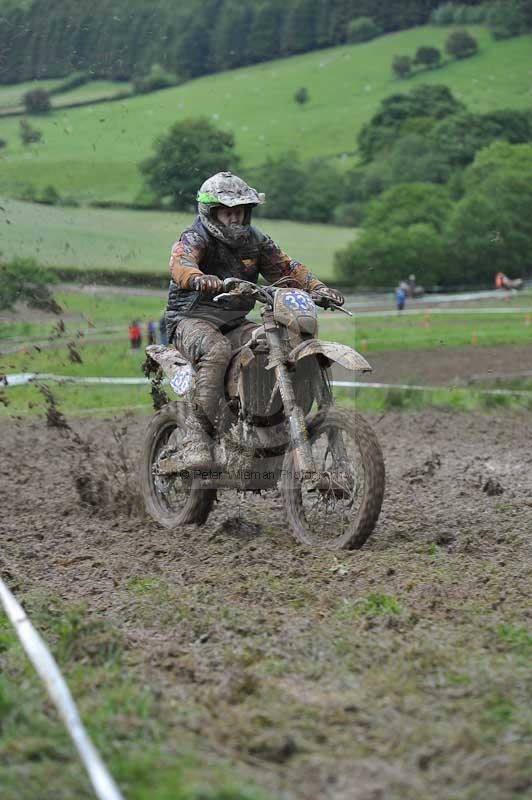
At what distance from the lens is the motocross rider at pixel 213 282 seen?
881cm

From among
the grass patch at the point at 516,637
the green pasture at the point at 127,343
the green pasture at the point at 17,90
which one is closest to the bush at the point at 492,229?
the green pasture at the point at 127,343

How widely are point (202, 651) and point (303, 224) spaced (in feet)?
174

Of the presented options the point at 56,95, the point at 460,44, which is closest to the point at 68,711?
the point at 56,95

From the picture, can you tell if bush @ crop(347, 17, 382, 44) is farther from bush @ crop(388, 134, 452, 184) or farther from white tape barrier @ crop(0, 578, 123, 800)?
white tape barrier @ crop(0, 578, 123, 800)

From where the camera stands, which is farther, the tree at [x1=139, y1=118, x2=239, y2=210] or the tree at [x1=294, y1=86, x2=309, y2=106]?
the tree at [x1=294, y1=86, x2=309, y2=106]

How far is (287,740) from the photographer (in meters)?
4.30

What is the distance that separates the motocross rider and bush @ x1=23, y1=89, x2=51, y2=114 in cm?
889

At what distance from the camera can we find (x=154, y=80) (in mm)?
22922

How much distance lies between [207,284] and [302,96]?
6900cm

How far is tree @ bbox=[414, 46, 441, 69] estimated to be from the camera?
7750cm

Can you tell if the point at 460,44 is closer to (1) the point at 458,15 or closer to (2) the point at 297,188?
(1) the point at 458,15

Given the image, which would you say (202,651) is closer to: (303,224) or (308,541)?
(308,541)

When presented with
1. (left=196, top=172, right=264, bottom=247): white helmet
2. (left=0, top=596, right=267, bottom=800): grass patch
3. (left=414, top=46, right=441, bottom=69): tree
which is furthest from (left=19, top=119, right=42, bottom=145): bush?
(left=414, top=46, right=441, bottom=69): tree

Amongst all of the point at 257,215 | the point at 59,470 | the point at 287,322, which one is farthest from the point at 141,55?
the point at 257,215
